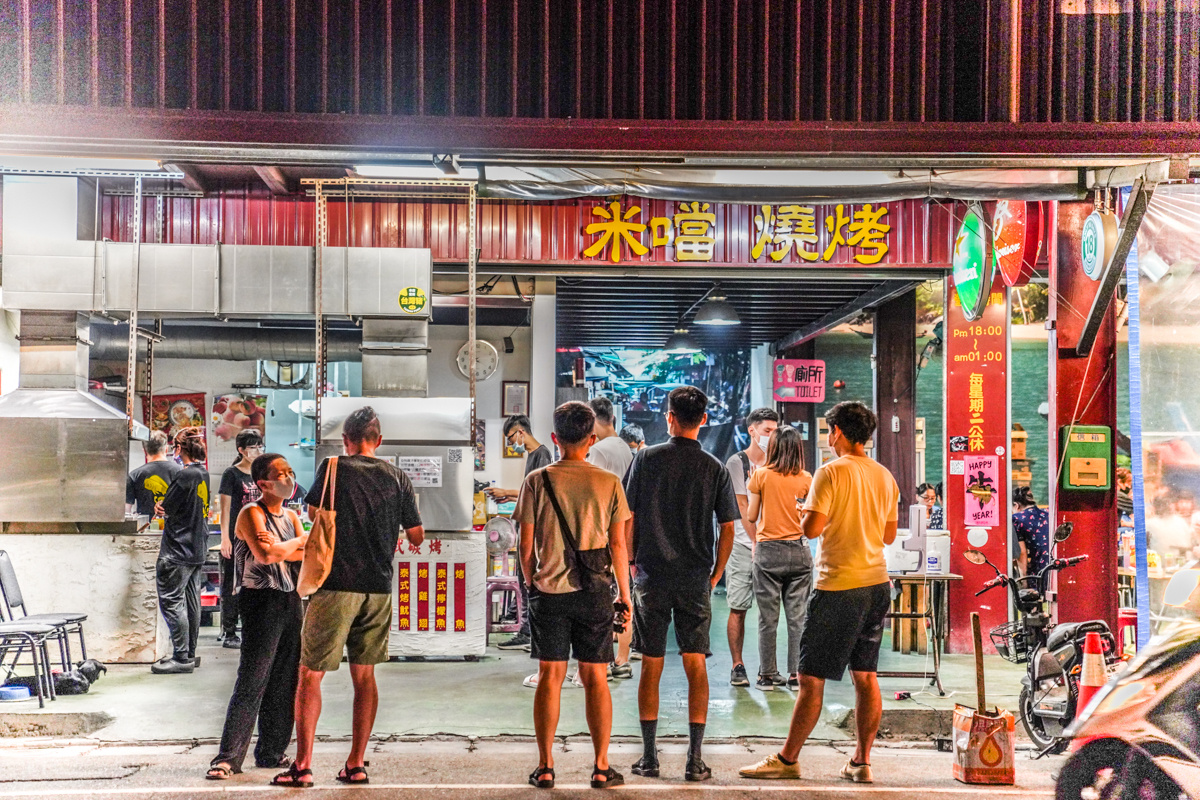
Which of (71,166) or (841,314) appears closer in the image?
(71,166)

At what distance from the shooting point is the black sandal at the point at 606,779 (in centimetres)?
513

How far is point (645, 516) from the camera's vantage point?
549cm

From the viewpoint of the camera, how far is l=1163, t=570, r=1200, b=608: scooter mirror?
6078 millimetres

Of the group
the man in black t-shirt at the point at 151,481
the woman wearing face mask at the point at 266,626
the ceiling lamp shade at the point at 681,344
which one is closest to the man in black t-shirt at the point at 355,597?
the woman wearing face mask at the point at 266,626

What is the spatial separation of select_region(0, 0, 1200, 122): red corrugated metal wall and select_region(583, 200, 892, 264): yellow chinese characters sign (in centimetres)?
530

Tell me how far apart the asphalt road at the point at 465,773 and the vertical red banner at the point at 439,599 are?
2667 millimetres

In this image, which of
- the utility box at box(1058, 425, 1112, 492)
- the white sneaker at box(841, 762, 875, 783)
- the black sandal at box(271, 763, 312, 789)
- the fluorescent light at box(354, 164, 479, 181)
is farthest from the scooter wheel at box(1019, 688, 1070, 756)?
the fluorescent light at box(354, 164, 479, 181)

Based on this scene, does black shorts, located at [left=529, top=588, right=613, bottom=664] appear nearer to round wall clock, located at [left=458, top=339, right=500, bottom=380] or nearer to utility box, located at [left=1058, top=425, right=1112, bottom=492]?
utility box, located at [left=1058, top=425, right=1112, bottom=492]

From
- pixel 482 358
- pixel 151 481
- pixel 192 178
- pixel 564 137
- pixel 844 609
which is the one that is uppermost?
pixel 192 178

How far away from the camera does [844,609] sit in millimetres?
5305

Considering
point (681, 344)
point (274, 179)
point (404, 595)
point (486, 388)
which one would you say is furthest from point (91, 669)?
point (681, 344)

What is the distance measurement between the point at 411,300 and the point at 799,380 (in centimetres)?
822

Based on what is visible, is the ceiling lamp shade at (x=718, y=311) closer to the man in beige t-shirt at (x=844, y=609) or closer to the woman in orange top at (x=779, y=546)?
the woman in orange top at (x=779, y=546)

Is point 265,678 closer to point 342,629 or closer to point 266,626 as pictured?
point 266,626
